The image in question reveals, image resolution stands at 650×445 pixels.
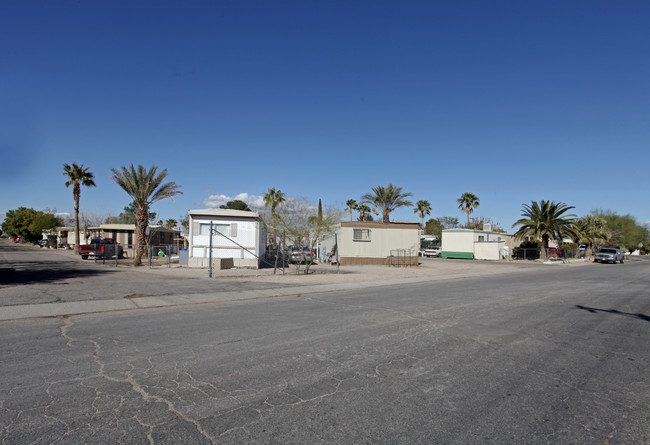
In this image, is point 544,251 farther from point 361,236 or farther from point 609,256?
point 361,236

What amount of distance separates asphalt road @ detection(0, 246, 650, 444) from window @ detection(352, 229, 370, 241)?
70.4 ft

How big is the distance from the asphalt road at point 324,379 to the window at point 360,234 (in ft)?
70.4

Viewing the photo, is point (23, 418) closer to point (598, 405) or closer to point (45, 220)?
point (598, 405)

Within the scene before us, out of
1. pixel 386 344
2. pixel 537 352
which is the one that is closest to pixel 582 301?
pixel 537 352

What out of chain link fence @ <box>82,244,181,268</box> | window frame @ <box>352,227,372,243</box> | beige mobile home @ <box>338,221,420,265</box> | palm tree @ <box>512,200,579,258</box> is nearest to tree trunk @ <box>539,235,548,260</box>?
palm tree @ <box>512,200,579,258</box>

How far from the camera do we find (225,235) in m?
24.8

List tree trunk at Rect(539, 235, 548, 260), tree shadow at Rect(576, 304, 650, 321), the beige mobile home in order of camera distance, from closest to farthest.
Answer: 1. tree shadow at Rect(576, 304, 650, 321)
2. the beige mobile home
3. tree trunk at Rect(539, 235, 548, 260)

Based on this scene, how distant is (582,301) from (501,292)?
2.72 meters

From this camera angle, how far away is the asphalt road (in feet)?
12.3

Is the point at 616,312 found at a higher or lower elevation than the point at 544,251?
lower

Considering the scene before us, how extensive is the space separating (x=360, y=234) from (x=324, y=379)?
85.6 feet

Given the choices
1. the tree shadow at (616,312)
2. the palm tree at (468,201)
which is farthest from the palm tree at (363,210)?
the tree shadow at (616,312)

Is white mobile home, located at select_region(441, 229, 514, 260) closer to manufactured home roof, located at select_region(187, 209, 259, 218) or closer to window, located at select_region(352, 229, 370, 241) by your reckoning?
window, located at select_region(352, 229, 370, 241)

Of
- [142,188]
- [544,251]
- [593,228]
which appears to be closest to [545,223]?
[544,251]
